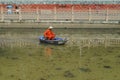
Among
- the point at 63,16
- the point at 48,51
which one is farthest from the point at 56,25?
the point at 48,51

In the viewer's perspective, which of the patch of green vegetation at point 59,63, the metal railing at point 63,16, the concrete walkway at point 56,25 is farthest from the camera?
the metal railing at point 63,16

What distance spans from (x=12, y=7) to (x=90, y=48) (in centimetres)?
1701

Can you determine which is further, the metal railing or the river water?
the metal railing

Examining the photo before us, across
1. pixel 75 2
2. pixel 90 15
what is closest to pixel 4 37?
pixel 90 15

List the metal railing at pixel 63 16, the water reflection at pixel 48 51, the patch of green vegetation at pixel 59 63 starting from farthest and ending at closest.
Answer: the metal railing at pixel 63 16, the water reflection at pixel 48 51, the patch of green vegetation at pixel 59 63

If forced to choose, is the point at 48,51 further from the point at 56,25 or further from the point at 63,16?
the point at 63,16

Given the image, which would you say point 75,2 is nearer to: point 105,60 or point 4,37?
point 4,37

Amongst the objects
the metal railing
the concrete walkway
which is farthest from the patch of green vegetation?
the metal railing

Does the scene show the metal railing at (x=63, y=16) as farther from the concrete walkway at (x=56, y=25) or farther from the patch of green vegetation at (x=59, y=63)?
the patch of green vegetation at (x=59, y=63)

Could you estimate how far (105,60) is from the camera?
20016mm

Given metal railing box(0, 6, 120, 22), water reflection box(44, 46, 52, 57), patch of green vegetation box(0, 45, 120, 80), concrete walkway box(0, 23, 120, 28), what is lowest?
patch of green vegetation box(0, 45, 120, 80)

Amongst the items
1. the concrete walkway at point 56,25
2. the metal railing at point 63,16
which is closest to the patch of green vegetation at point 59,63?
the concrete walkway at point 56,25

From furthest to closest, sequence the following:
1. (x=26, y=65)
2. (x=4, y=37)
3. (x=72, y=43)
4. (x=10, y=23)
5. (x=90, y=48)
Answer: (x=10, y=23) → (x=4, y=37) → (x=72, y=43) → (x=90, y=48) → (x=26, y=65)

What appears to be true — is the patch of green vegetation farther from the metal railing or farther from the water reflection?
the metal railing
